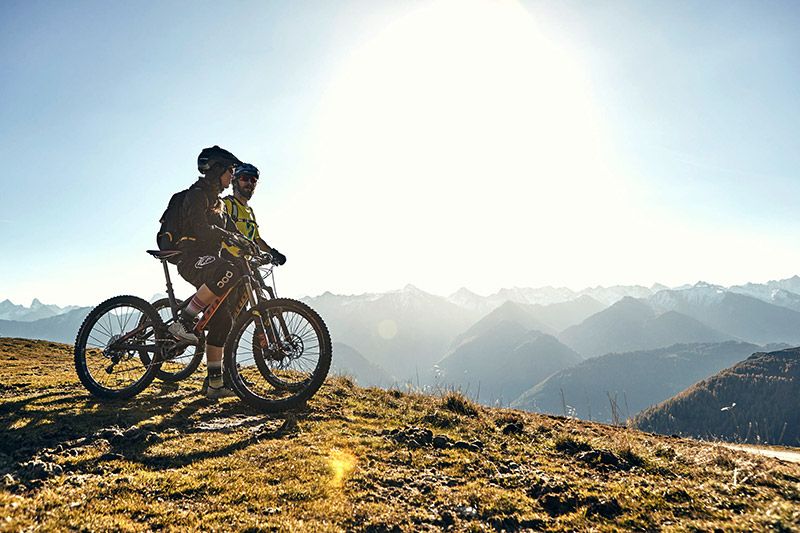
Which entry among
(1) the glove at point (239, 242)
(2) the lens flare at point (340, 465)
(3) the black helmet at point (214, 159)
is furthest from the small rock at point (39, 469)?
(3) the black helmet at point (214, 159)

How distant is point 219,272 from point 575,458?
19.0ft

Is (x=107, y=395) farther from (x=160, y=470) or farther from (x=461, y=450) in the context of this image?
(x=461, y=450)

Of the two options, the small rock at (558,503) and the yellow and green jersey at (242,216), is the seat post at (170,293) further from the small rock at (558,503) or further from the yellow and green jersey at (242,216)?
the small rock at (558,503)

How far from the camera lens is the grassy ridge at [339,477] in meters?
2.90

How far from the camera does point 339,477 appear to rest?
3719 mm

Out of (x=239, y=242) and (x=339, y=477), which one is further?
(x=239, y=242)

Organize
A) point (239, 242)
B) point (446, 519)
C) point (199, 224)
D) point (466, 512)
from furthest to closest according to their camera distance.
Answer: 1. point (199, 224)
2. point (239, 242)
3. point (466, 512)
4. point (446, 519)

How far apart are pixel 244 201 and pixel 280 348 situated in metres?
3.21

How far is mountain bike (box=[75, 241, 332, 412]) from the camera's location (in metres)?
6.11

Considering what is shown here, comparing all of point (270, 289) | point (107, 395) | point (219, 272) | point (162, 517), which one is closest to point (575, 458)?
point (162, 517)

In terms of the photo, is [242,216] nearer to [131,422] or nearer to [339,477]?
[131,422]

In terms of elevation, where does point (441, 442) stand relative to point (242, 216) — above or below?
below

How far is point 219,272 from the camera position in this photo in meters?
6.68

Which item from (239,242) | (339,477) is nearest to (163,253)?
(239,242)
